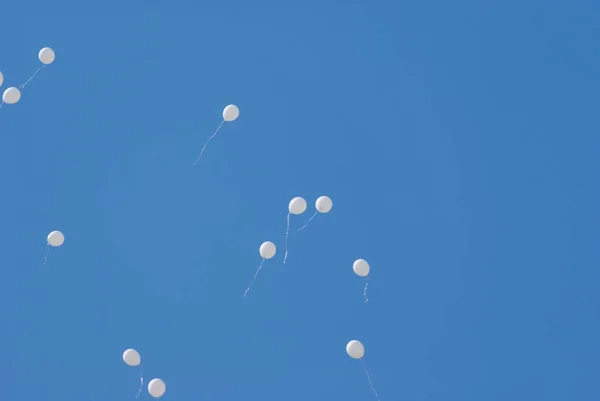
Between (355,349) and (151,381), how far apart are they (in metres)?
0.69

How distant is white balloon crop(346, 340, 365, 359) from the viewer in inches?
136

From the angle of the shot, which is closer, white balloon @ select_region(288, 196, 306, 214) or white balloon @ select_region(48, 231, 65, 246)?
Result: white balloon @ select_region(288, 196, 306, 214)

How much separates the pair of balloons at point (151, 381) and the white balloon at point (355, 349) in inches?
25.0

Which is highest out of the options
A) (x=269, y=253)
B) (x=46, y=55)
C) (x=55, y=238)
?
(x=46, y=55)

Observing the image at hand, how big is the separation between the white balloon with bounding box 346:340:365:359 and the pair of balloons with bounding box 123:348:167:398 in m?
0.63

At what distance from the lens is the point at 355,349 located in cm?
346

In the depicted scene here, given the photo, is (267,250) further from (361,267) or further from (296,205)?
(361,267)

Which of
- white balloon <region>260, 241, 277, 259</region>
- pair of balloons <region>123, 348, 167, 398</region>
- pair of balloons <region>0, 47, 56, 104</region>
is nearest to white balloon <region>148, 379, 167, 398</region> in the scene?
pair of balloons <region>123, 348, 167, 398</region>

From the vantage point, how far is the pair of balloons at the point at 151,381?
11.4 ft

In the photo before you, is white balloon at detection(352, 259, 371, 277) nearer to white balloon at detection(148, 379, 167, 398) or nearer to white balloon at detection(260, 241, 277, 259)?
white balloon at detection(260, 241, 277, 259)

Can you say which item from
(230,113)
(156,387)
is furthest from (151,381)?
(230,113)

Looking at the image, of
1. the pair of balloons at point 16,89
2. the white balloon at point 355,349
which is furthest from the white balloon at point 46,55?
the white balloon at point 355,349

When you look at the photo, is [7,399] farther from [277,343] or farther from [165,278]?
[277,343]

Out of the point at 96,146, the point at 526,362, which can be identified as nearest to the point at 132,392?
the point at 96,146
